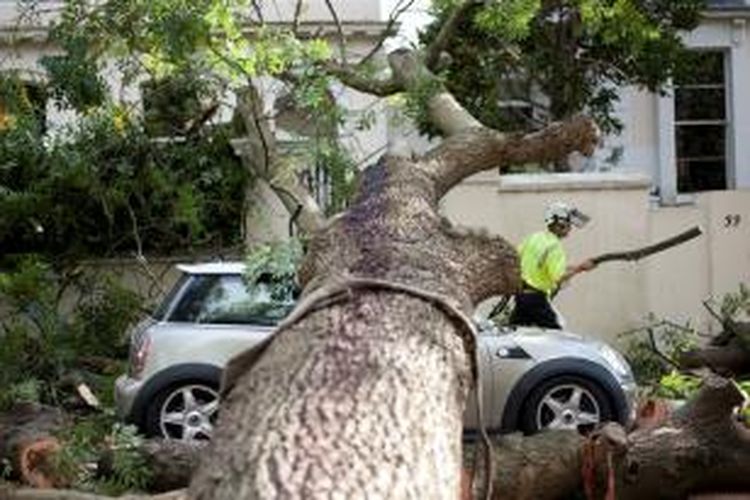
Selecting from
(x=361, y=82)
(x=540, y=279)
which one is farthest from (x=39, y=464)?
(x=361, y=82)

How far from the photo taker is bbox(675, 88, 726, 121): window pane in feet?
69.6

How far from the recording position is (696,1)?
18.2 metres

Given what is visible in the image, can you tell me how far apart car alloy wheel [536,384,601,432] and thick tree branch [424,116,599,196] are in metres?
1.69

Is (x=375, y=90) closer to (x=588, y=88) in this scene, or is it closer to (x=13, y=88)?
(x=13, y=88)

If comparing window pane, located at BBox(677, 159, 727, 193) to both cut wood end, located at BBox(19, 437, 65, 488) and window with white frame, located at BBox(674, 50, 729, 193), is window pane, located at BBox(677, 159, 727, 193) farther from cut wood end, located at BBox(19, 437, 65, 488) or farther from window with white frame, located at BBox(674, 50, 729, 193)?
cut wood end, located at BBox(19, 437, 65, 488)

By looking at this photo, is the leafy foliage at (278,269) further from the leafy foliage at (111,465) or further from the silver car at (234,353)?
the leafy foliage at (111,465)

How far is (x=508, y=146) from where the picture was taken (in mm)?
9273

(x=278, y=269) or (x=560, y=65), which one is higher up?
(x=560, y=65)

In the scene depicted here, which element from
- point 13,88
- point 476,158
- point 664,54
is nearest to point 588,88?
point 664,54

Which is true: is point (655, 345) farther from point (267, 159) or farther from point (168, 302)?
point (168, 302)

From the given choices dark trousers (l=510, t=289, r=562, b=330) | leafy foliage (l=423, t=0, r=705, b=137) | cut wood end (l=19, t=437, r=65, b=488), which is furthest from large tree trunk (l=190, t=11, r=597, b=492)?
leafy foliage (l=423, t=0, r=705, b=137)

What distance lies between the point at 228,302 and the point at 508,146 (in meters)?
2.50

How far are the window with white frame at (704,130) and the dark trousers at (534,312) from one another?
10490 millimetres

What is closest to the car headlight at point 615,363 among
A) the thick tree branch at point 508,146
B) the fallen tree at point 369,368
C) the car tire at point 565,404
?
the car tire at point 565,404
